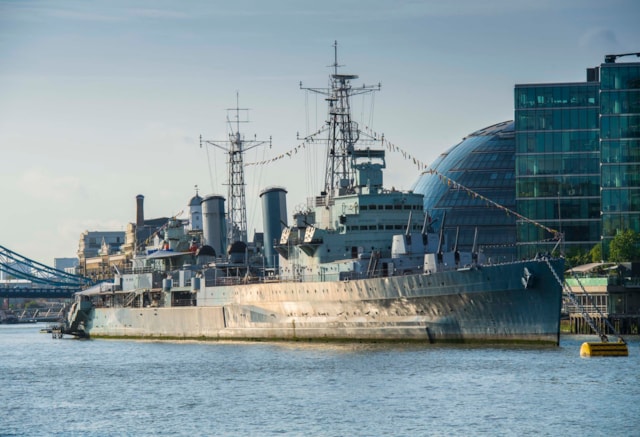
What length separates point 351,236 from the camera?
7469 centimetres

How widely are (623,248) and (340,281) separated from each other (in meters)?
33.7

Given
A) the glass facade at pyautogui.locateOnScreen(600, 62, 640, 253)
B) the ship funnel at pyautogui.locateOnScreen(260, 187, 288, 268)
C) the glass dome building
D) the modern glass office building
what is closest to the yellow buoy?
the ship funnel at pyautogui.locateOnScreen(260, 187, 288, 268)

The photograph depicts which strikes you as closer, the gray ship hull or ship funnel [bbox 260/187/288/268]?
the gray ship hull

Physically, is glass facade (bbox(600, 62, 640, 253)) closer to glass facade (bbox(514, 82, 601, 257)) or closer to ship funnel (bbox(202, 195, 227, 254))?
glass facade (bbox(514, 82, 601, 257))

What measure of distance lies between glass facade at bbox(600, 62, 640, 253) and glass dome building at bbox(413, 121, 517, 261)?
23487 mm

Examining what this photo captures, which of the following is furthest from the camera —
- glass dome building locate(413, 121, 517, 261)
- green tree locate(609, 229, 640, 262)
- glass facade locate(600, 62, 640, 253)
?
glass dome building locate(413, 121, 517, 261)

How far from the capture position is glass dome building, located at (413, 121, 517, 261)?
13388 cm

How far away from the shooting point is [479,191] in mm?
136875

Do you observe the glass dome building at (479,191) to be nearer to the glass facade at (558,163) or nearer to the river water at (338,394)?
the glass facade at (558,163)

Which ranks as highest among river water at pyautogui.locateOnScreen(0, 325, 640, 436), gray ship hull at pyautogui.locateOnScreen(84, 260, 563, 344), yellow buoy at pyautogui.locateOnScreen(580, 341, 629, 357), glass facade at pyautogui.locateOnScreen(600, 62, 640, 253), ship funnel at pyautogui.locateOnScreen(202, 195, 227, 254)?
glass facade at pyautogui.locateOnScreen(600, 62, 640, 253)

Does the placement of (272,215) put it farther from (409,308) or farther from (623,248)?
(623,248)

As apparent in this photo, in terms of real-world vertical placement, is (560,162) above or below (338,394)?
above

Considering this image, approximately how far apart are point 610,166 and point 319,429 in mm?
69584

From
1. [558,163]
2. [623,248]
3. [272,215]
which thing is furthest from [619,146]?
[272,215]
